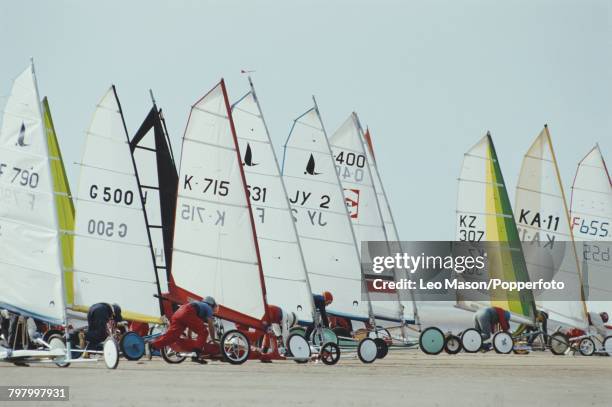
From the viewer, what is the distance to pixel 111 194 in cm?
2991

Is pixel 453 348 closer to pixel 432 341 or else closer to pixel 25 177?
pixel 432 341

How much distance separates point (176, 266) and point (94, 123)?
183 inches

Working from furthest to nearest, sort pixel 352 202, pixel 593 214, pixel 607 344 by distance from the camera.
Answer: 1. pixel 593 214
2. pixel 352 202
3. pixel 607 344

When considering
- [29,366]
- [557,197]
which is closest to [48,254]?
[29,366]

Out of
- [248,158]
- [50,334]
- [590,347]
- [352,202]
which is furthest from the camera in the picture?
[352,202]

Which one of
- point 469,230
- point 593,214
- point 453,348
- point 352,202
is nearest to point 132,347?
point 453,348

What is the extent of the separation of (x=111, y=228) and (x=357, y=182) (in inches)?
382

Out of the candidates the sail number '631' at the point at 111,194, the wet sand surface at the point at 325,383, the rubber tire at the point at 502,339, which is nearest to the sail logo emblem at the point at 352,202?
the rubber tire at the point at 502,339

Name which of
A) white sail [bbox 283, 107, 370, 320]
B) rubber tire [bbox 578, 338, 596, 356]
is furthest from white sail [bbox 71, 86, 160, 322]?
rubber tire [bbox 578, 338, 596, 356]

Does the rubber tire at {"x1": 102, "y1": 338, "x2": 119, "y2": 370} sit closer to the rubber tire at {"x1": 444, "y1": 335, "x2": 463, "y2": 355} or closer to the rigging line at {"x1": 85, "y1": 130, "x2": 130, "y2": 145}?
the rigging line at {"x1": 85, "y1": 130, "x2": 130, "y2": 145}

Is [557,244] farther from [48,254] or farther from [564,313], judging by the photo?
[48,254]

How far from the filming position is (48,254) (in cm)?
2439

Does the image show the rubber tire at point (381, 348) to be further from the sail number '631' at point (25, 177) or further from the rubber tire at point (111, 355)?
the sail number '631' at point (25, 177)

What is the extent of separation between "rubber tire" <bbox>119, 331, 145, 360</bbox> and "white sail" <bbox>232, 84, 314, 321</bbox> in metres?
5.95
